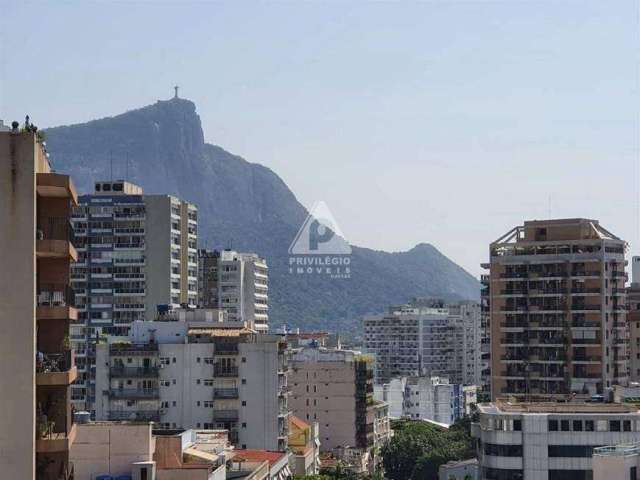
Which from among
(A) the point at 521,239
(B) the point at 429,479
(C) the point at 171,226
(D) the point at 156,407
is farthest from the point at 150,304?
(D) the point at 156,407

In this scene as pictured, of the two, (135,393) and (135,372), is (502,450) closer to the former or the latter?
(135,393)

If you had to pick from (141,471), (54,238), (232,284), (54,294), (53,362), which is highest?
(232,284)

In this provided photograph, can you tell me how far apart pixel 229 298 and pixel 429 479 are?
64436mm

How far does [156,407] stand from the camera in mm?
89438

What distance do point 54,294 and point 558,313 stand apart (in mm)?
77165

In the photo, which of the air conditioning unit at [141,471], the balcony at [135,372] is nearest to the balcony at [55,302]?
the air conditioning unit at [141,471]

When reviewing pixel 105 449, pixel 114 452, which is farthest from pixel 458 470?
pixel 105 449

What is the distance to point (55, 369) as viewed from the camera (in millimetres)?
30766

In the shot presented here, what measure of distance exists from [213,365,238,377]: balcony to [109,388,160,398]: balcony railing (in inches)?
139

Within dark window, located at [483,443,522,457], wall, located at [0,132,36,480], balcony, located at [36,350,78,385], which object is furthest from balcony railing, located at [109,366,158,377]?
wall, located at [0,132,36,480]

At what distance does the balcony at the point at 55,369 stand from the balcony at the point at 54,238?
1935 mm

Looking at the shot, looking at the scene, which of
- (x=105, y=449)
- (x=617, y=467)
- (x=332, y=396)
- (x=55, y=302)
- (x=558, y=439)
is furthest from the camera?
(x=332, y=396)

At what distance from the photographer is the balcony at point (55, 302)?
30.6 meters

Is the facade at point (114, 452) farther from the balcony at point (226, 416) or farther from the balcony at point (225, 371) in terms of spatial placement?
the balcony at point (225, 371)
